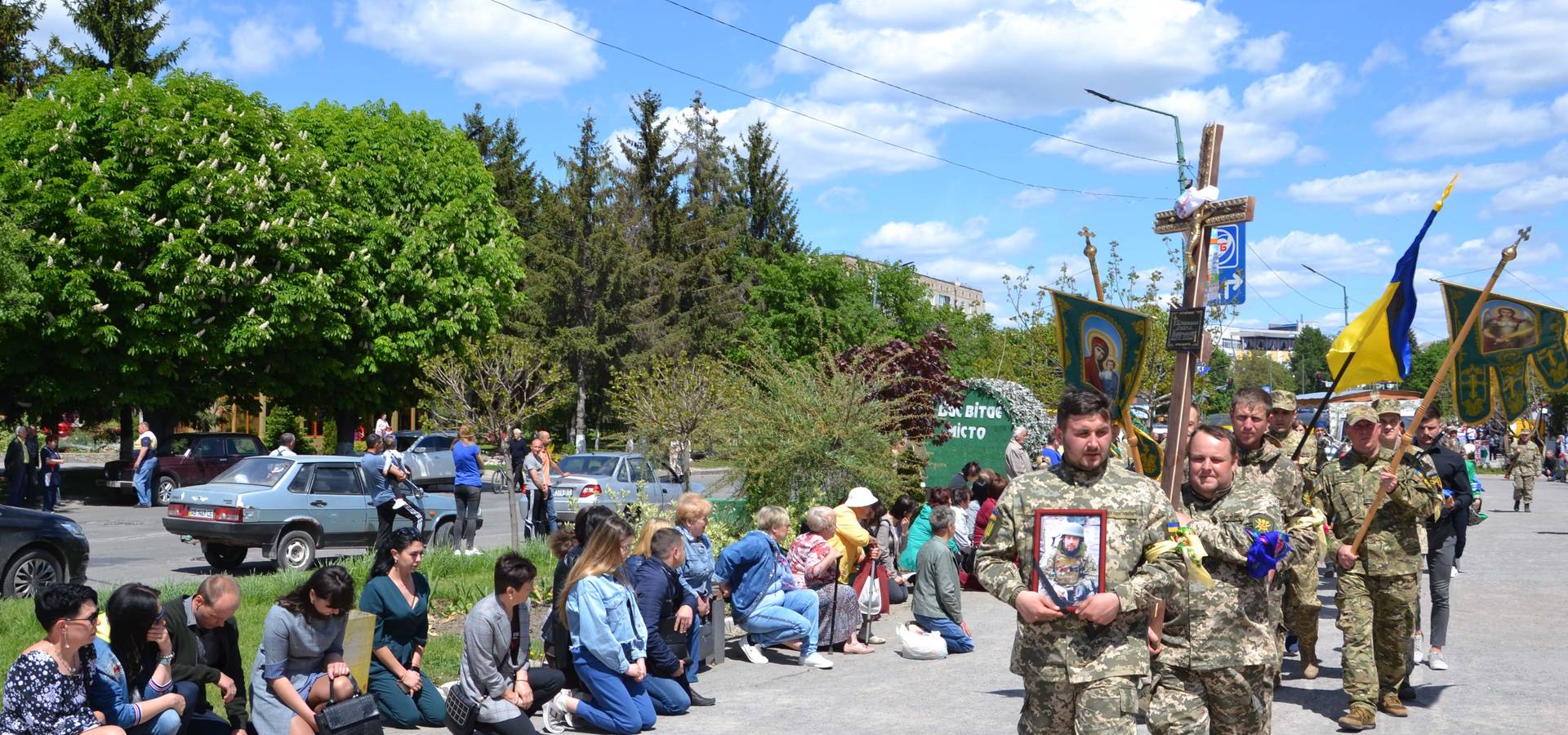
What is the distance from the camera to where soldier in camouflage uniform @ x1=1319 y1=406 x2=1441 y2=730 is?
818 cm

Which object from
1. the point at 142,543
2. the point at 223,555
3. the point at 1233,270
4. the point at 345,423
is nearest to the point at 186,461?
the point at 345,423

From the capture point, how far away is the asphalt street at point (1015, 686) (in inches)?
329

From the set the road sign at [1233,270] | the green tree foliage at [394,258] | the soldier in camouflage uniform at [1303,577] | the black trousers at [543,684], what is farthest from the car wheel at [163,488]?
the soldier in camouflage uniform at [1303,577]

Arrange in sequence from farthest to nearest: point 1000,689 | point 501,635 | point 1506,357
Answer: point 1000,689, point 1506,357, point 501,635

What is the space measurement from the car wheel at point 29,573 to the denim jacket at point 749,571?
21.6 feet

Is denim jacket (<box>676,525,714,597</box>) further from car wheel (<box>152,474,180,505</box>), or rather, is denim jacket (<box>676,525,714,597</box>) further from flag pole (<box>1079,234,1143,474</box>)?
car wheel (<box>152,474,180,505</box>)

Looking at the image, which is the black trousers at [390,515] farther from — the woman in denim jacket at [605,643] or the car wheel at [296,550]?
the woman in denim jacket at [605,643]

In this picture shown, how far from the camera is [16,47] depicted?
1396 inches

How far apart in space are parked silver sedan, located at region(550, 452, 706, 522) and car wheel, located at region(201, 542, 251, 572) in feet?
19.9

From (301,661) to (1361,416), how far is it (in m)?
6.42

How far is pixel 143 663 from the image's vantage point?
6.66 metres

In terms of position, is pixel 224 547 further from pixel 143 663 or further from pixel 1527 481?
pixel 1527 481

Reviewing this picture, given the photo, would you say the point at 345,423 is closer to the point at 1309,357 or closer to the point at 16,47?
the point at 16,47

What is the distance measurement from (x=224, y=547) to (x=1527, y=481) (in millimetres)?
26405
